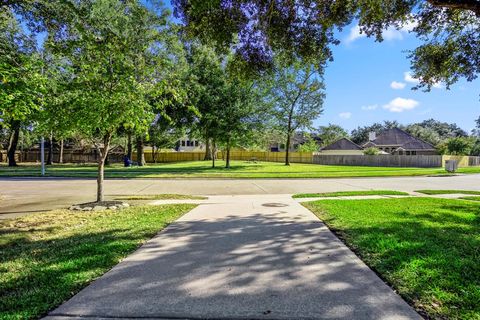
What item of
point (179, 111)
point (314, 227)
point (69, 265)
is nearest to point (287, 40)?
point (314, 227)

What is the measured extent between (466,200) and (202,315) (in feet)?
39.0

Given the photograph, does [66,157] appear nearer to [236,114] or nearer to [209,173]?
[236,114]

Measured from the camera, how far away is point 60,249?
5.46 m

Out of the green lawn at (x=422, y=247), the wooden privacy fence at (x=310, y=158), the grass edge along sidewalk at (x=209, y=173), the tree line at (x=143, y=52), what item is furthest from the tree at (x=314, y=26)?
the wooden privacy fence at (x=310, y=158)

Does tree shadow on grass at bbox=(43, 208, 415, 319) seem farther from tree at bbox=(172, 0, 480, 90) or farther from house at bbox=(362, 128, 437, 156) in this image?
house at bbox=(362, 128, 437, 156)

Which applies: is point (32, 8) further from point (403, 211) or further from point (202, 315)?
point (403, 211)

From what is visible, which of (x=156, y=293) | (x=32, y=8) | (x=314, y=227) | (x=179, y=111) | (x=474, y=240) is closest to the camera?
(x=156, y=293)

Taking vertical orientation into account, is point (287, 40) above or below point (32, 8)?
below

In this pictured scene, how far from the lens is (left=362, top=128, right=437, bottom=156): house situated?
6072 cm

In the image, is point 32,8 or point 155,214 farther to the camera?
point 32,8

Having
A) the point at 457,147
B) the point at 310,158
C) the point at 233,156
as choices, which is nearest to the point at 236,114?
the point at 310,158

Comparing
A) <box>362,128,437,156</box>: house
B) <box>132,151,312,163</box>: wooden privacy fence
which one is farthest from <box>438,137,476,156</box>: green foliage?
<box>132,151,312,163</box>: wooden privacy fence

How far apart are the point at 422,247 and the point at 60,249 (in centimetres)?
593

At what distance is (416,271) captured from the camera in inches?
170
